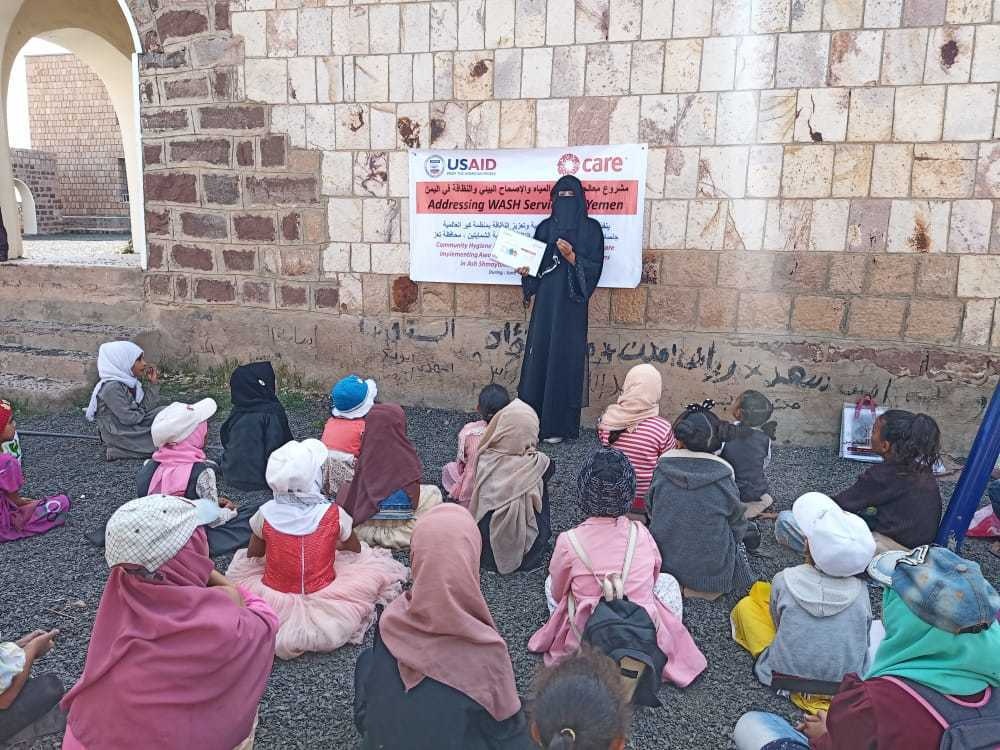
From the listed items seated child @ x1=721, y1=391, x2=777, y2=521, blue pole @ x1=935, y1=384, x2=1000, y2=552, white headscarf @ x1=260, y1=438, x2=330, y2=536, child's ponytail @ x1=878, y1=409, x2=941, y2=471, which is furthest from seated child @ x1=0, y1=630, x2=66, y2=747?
blue pole @ x1=935, y1=384, x2=1000, y2=552

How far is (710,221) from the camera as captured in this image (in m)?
5.31

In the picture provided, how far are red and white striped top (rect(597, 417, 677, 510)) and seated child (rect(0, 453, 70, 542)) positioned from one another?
2957 mm

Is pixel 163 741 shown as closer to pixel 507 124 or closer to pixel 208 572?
pixel 208 572

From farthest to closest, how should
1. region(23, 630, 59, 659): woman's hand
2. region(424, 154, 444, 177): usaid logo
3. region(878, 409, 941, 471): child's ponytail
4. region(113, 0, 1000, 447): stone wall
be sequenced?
region(424, 154, 444, 177): usaid logo < region(113, 0, 1000, 447): stone wall < region(878, 409, 941, 471): child's ponytail < region(23, 630, 59, 659): woman's hand

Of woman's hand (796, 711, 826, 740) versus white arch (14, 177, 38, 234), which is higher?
white arch (14, 177, 38, 234)

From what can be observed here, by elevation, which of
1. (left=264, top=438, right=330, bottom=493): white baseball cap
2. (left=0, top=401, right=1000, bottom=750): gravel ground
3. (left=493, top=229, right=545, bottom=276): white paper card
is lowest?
(left=0, top=401, right=1000, bottom=750): gravel ground

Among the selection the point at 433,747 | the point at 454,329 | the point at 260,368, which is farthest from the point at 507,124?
the point at 433,747

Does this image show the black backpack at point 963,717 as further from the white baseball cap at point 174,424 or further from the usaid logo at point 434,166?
the usaid logo at point 434,166

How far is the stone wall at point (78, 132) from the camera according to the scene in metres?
18.5

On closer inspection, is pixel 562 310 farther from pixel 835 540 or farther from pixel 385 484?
pixel 835 540

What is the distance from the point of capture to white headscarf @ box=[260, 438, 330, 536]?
2877 mm

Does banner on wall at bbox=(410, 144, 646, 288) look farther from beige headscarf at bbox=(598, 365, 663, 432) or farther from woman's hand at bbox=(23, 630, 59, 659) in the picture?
woman's hand at bbox=(23, 630, 59, 659)

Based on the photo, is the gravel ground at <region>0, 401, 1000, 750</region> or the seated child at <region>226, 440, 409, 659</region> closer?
the gravel ground at <region>0, 401, 1000, 750</region>

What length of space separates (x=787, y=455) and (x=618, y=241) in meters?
1.87
